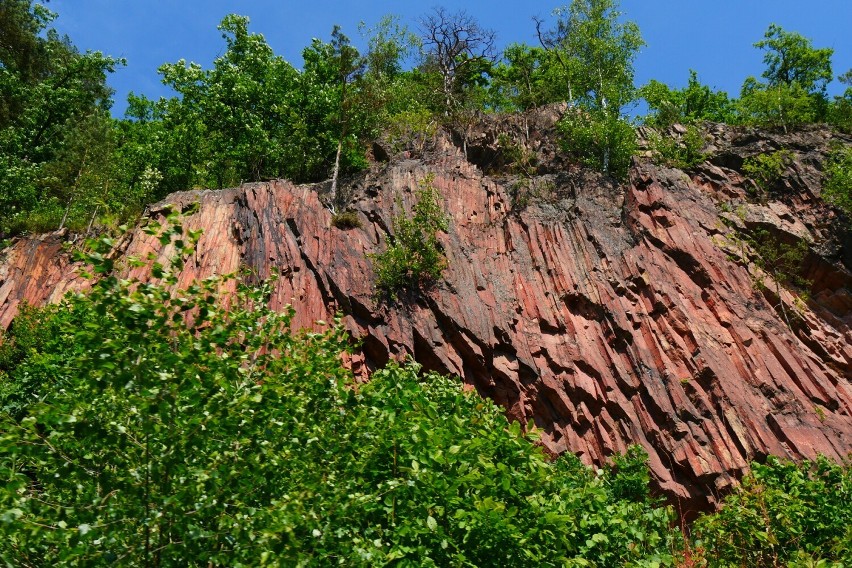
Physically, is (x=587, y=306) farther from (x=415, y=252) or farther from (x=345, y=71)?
(x=345, y=71)

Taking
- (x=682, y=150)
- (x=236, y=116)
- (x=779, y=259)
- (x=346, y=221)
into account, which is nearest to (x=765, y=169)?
(x=682, y=150)

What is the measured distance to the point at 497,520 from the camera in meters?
9.26

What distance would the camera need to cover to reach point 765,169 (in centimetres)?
2945

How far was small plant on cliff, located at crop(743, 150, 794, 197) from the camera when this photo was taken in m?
29.1

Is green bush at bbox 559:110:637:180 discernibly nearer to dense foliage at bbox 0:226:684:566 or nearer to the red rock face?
the red rock face

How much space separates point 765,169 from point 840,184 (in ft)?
9.90

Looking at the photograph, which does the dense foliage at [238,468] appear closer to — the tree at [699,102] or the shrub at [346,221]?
the shrub at [346,221]

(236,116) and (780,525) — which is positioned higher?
(236,116)

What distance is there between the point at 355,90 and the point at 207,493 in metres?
29.6

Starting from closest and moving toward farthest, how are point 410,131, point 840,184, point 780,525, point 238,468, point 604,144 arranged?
point 238,468 < point 780,525 < point 840,184 < point 604,144 < point 410,131

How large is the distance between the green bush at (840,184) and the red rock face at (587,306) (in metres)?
0.97

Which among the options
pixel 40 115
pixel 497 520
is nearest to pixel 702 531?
pixel 497 520

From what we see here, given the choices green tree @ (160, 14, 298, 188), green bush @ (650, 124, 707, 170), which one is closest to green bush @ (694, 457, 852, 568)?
green bush @ (650, 124, 707, 170)

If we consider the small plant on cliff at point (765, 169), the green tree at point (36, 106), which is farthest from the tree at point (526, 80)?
the green tree at point (36, 106)
